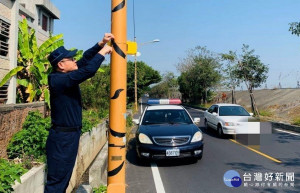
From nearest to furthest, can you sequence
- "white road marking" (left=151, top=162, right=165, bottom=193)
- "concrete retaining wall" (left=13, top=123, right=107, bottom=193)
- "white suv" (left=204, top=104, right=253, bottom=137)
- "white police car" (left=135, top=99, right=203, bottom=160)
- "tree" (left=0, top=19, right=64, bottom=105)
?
"concrete retaining wall" (left=13, top=123, right=107, bottom=193), "white road marking" (left=151, top=162, right=165, bottom=193), "white police car" (left=135, top=99, right=203, bottom=160), "tree" (left=0, top=19, right=64, bottom=105), "white suv" (left=204, top=104, right=253, bottom=137)

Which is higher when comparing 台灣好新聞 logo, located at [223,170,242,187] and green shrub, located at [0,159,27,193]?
green shrub, located at [0,159,27,193]

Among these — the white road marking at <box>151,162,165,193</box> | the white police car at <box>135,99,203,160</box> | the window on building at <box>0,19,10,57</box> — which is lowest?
the white road marking at <box>151,162,165,193</box>

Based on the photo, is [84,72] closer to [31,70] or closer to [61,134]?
[61,134]

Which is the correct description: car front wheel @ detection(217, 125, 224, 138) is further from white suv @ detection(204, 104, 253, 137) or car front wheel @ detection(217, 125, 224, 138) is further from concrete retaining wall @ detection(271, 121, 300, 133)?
concrete retaining wall @ detection(271, 121, 300, 133)

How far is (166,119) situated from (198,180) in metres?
2.80

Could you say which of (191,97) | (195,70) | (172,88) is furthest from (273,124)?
(172,88)

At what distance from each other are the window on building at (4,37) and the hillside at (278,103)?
54.1 feet

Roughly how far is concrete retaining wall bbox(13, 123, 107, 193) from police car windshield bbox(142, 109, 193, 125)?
1.75 meters

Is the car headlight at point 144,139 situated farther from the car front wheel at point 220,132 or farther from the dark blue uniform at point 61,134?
the car front wheel at point 220,132

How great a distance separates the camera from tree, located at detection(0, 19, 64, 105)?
8914 mm

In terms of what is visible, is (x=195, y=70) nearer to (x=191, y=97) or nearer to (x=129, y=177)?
(x=191, y=97)

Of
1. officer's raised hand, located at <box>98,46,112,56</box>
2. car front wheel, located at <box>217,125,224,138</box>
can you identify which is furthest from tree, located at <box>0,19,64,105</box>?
car front wheel, located at <box>217,125,224,138</box>

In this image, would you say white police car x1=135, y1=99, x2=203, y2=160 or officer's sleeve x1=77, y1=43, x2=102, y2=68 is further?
white police car x1=135, y1=99, x2=203, y2=160

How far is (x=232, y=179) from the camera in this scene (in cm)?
579
